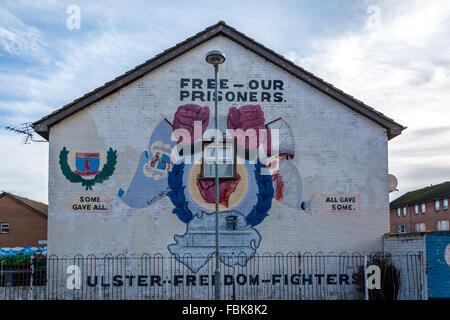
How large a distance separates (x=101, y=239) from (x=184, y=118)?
502 cm

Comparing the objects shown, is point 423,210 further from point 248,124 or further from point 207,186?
point 207,186

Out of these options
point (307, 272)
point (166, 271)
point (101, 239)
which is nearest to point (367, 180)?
point (307, 272)

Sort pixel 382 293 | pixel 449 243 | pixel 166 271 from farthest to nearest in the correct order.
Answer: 1. pixel 166 271
2. pixel 382 293
3. pixel 449 243

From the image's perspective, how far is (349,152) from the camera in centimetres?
1564

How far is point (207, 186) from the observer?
50.0 feet

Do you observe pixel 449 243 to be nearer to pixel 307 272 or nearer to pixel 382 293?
pixel 382 293

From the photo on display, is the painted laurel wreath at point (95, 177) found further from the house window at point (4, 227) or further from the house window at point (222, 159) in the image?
the house window at point (4, 227)

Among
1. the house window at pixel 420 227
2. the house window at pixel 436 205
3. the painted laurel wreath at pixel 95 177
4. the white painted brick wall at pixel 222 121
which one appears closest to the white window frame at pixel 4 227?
the white painted brick wall at pixel 222 121

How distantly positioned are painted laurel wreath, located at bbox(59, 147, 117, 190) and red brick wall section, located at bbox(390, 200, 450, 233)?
46.6 metres

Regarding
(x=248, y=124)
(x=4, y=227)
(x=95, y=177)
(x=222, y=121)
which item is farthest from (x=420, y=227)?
(x=95, y=177)

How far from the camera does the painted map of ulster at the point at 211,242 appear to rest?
15008 millimetres

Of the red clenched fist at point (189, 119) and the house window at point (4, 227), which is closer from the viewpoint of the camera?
the red clenched fist at point (189, 119)

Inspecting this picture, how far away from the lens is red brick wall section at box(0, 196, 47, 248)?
1531 inches

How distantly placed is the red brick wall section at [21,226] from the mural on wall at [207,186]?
27.6m
